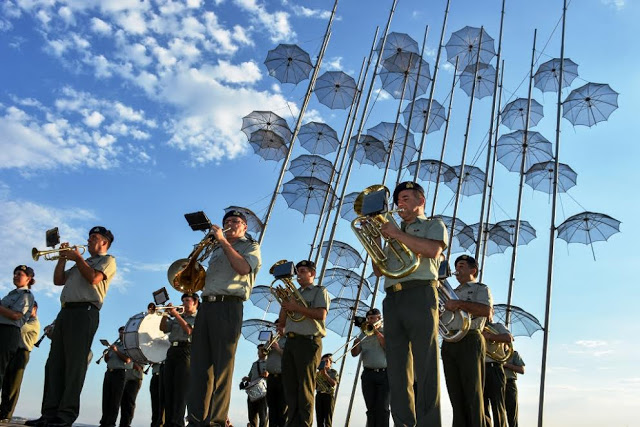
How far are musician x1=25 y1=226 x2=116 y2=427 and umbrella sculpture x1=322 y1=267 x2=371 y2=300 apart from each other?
13.6 m

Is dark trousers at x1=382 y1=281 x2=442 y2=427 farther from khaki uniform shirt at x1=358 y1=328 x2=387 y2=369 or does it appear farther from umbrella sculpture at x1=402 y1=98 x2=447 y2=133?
umbrella sculpture at x1=402 y1=98 x2=447 y2=133

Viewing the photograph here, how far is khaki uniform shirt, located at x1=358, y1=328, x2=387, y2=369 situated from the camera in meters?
10.4

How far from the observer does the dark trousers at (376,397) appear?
9.98m

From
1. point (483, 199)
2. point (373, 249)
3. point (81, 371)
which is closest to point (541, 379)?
point (483, 199)

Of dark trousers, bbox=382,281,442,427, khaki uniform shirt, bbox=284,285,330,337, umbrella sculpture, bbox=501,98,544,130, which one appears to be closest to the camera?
dark trousers, bbox=382,281,442,427

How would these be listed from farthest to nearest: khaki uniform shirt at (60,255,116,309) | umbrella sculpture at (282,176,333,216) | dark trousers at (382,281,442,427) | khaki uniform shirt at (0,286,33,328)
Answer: umbrella sculpture at (282,176,333,216)
khaki uniform shirt at (0,286,33,328)
khaki uniform shirt at (60,255,116,309)
dark trousers at (382,281,442,427)

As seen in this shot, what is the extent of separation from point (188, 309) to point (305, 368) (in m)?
3.30

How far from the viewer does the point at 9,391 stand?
10.1m

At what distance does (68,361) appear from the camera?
5.78 m

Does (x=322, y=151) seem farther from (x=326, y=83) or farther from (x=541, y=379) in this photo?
(x=541, y=379)

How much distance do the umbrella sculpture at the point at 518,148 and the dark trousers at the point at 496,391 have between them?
1155 cm

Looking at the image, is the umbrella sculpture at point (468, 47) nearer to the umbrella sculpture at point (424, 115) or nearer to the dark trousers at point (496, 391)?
the umbrella sculpture at point (424, 115)

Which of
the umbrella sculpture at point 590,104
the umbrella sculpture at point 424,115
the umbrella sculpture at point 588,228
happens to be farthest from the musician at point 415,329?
the umbrella sculpture at point 424,115

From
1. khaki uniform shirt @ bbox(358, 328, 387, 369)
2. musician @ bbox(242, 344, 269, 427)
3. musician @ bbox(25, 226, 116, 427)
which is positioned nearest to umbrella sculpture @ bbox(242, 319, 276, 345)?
musician @ bbox(242, 344, 269, 427)
